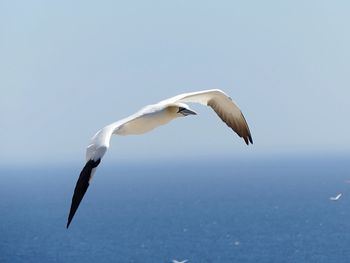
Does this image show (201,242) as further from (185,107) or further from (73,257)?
(185,107)

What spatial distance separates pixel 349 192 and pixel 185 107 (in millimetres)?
170649

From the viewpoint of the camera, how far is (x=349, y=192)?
17462cm

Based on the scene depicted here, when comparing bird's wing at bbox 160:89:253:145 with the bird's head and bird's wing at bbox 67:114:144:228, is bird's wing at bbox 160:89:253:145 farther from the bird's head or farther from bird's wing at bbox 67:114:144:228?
bird's wing at bbox 67:114:144:228

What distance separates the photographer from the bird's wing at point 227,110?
36.5ft

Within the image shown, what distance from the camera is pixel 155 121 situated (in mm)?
9203

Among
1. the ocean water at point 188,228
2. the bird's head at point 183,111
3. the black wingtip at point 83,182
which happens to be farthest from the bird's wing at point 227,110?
the ocean water at point 188,228

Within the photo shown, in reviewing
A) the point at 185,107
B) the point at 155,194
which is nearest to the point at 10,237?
the point at 155,194

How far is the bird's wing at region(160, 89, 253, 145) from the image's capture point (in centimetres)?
1113

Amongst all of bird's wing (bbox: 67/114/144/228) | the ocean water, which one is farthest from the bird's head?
the ocean water

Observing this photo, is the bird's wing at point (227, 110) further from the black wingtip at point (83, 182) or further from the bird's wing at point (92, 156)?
the black wingtip at point (83, 182)

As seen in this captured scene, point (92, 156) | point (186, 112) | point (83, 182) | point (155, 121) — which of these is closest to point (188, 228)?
point (186, 112)

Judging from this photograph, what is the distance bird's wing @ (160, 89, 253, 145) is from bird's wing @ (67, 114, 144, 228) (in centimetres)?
271

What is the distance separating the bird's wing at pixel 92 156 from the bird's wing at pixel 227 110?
8.90 feet

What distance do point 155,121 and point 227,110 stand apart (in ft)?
7.96
